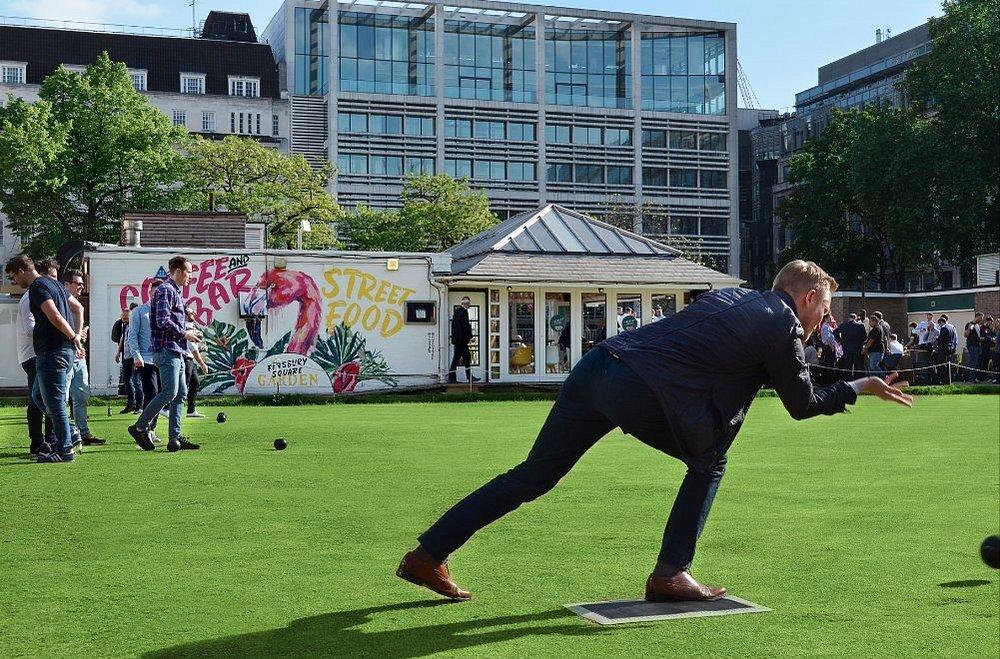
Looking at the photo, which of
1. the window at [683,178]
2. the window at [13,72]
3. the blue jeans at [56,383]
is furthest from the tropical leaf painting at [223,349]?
the window at [683,178]

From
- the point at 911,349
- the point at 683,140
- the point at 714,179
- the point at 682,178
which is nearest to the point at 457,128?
the point at 683,140

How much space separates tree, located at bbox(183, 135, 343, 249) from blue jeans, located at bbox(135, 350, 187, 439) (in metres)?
43.4

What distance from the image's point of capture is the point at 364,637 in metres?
4.91

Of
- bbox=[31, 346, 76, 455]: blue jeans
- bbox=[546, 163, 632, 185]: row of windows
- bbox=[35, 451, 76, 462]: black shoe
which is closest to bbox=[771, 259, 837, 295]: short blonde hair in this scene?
bbox=[31, 346, 76, 455]: blue jeans

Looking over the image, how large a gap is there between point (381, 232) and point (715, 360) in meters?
56.2

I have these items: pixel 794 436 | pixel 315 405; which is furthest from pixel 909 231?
pixel 794 436

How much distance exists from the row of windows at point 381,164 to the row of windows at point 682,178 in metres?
16.8

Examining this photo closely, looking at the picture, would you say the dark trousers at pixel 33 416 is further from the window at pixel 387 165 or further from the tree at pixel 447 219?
the window at pixel 387 165

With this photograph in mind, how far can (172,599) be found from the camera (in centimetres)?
566

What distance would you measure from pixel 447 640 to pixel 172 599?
1.51 meters

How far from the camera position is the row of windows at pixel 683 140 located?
89.6m

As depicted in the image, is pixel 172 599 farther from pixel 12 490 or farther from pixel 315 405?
pixel 315 405

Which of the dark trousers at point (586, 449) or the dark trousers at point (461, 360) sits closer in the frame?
the dark trousers at point (586, 449)

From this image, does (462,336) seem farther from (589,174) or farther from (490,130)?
(589,174)
